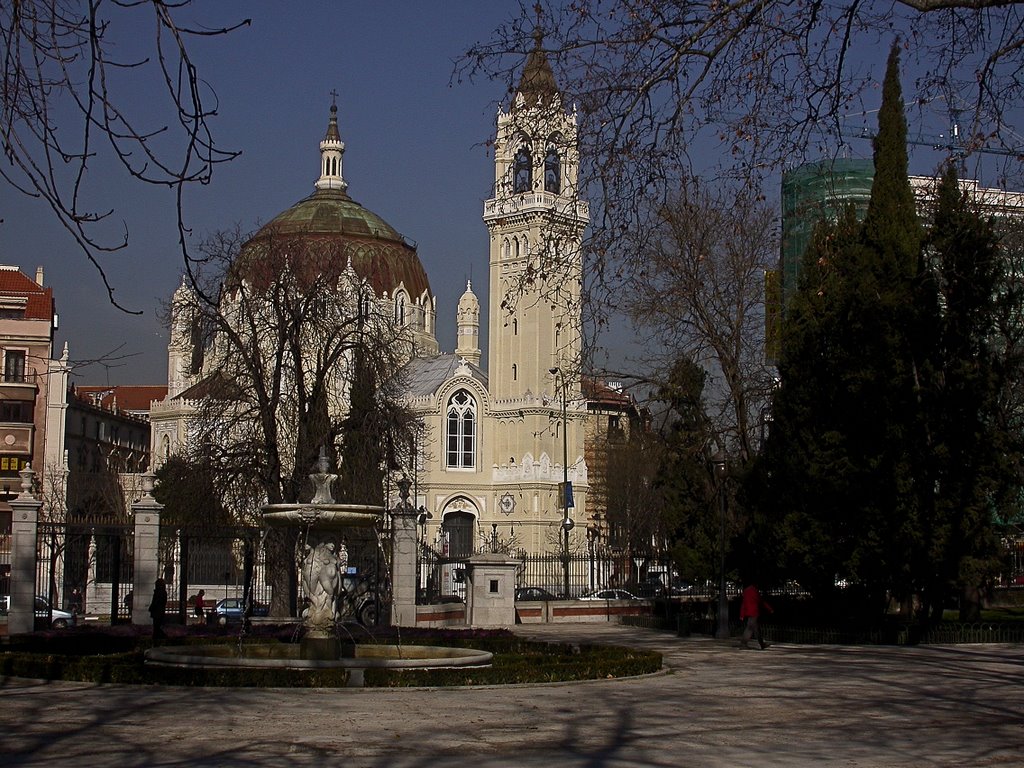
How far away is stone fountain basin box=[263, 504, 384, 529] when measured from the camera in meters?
18.7

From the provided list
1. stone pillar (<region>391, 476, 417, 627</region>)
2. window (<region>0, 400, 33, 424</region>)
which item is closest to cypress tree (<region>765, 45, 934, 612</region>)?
stone pillar (<region>391, 476, 417, 627</region>)

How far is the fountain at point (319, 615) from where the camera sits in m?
18.1

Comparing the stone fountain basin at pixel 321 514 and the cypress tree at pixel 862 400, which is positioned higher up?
the cypress tree at pixel 862 400

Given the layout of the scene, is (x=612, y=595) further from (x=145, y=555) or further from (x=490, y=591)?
(x=145, y=555)

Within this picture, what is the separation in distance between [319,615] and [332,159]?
88573mm

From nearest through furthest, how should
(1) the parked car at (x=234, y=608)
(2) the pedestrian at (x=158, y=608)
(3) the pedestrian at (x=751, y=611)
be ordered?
(2) the pedestrian at (x=158, y=608) → (3) the pedestrian at (x=751, y=611) → (1) the parked car at (x=234, y=608)

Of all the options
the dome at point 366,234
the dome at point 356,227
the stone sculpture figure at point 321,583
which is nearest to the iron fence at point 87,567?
the stone sculpture figure at point 321,583

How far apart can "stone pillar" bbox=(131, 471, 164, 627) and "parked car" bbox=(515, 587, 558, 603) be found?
47.5 ft

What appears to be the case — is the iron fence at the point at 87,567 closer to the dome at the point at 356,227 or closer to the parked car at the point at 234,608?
the parked car at the point at 234,608

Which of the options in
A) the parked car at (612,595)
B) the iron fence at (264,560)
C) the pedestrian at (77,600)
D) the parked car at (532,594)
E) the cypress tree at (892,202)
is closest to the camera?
the cypress tree at (892,202)

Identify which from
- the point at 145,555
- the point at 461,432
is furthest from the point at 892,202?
the point at 461,432

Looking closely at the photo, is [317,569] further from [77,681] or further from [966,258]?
[966,258]

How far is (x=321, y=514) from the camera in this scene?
1878 cm

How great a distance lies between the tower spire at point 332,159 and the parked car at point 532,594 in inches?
2438
